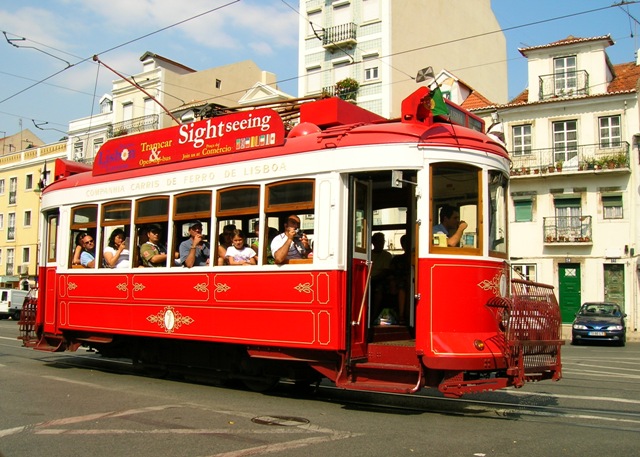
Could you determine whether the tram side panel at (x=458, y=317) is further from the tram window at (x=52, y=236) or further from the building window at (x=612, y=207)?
the building window at (x=612, y=207)

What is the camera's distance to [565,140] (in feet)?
105

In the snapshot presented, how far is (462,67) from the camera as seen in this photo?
136 ft

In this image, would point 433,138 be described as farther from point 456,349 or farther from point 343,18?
point 343,18

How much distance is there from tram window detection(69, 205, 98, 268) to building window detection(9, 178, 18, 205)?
45.5 metres

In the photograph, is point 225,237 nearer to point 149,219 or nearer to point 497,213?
point 149,219

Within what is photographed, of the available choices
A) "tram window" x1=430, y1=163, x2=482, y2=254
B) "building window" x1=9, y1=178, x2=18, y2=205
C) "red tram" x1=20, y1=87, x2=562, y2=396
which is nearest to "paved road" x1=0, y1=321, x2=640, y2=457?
"red tram" x1=20, y1=87, x2=562, y2=396

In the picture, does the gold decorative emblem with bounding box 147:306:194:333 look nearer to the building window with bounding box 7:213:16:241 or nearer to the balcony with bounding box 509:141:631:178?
the balcony with bounding box 509:141:631:178

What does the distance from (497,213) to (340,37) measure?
31.3 m

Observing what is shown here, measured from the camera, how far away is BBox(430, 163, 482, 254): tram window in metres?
7.98

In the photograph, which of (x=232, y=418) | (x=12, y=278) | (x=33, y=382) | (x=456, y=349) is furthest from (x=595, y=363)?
(x=12, y=278)

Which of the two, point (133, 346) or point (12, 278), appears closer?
point (133, 346)

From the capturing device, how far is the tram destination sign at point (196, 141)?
936 cm

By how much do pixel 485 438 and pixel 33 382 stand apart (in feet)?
22.8

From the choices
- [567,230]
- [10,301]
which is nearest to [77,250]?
[567,230]
